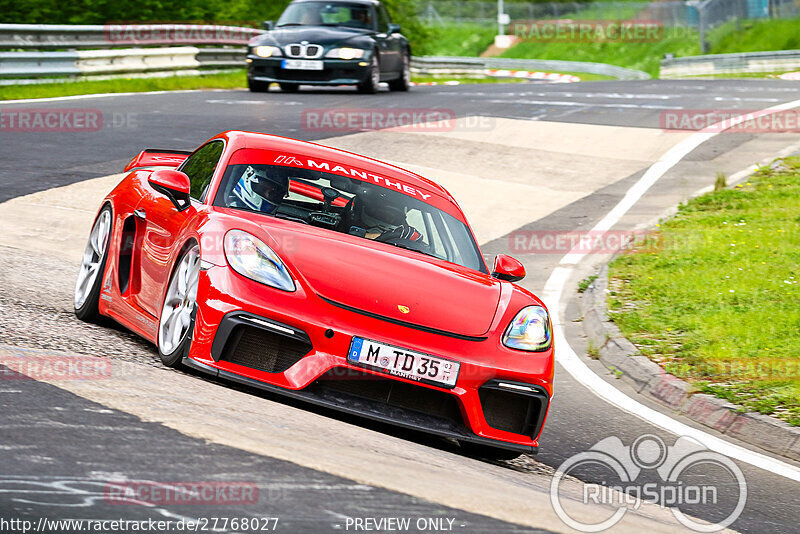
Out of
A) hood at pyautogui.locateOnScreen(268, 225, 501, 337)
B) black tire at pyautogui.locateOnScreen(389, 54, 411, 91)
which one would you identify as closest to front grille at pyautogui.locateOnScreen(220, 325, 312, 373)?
hood at pyautogui.locateOnScreen(268, 225, 501, 337)

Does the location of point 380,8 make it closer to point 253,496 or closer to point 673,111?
point 673,111

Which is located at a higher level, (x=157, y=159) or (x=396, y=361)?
(x=157, y=159)

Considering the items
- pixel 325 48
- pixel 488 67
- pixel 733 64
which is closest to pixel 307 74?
pixel 325 48

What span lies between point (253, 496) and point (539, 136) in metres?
14.7

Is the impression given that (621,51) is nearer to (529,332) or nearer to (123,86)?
(123,86)

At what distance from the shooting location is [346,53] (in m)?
21.7

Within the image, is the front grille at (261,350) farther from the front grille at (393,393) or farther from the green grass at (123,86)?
the green grass at (123,86)

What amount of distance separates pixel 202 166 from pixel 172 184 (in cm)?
71

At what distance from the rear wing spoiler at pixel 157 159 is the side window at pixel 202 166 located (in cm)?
33

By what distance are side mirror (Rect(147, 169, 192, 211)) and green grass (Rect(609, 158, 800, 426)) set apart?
137 inches

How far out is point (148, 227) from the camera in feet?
21.5

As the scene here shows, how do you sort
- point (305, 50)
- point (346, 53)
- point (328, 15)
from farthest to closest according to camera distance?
point (328, 15)
point (346, 53)
point (305, 50)

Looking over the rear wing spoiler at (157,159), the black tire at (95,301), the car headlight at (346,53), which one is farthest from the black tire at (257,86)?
the black tire at (95,301)

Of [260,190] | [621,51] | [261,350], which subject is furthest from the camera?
[621,51]
